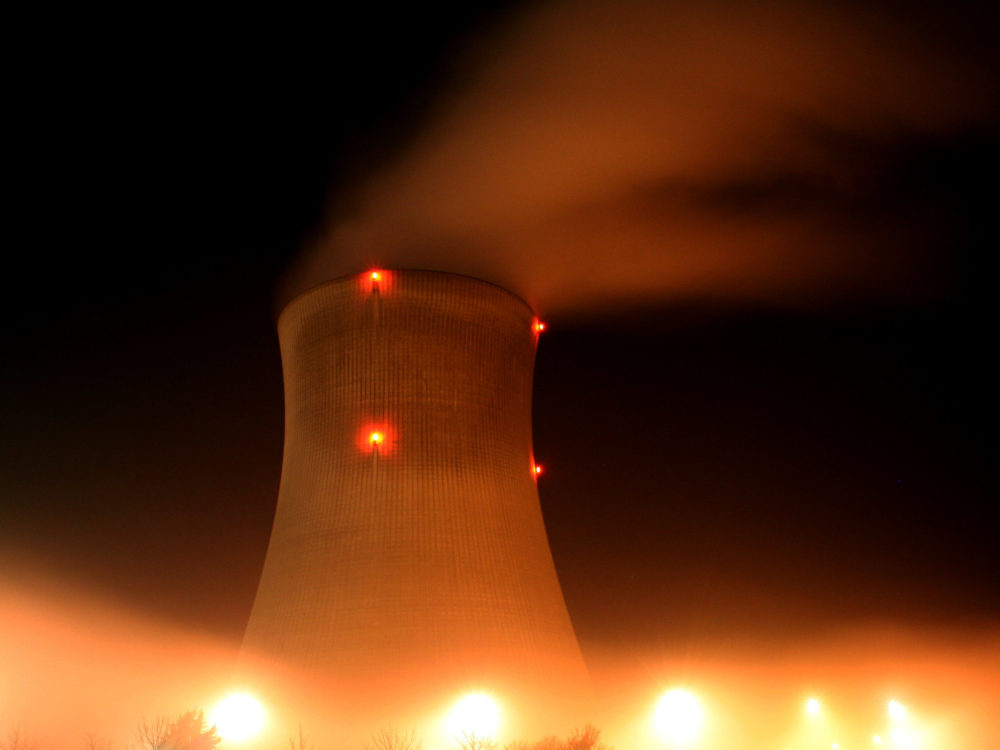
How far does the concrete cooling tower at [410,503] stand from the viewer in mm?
7430

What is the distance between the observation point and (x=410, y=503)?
25.8ft

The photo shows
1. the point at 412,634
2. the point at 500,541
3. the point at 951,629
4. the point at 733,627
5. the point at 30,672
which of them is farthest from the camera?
the point at 951,629

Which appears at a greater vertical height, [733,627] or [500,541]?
[733,627]

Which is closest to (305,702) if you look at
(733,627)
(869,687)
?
(733,627)

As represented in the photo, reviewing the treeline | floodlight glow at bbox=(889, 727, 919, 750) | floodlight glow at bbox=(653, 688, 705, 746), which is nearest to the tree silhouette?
the treeline

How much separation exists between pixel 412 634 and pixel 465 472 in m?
1.35

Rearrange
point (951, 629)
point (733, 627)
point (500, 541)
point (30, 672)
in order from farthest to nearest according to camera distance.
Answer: point (951, 629) < point (733, 627) < point (30, 672) < point (500, 541)

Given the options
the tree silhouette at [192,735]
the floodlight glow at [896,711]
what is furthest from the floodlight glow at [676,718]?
the tree silhouette at [192,735]

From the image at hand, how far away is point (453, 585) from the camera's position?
298 inches

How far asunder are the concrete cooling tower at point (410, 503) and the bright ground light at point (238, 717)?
39cm

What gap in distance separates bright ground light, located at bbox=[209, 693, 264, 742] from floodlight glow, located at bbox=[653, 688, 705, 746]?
181 inches

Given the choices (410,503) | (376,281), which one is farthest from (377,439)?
(376,281)

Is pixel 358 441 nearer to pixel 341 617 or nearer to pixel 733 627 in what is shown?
pixel 341 617

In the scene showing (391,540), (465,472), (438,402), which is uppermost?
(438,402)
